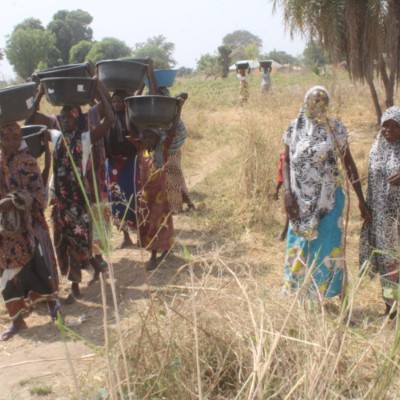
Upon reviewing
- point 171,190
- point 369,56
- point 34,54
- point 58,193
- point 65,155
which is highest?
point 34,54

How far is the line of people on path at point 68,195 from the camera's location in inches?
140

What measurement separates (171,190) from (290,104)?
6293 mm

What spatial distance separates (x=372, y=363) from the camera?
215 cm

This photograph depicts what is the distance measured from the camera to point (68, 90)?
3.73 meters

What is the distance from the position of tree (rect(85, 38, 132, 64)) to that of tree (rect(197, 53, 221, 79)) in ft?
34.2

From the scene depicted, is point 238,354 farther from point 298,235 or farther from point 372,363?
point 298,235

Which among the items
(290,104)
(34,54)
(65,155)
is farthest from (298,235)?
(34,54)

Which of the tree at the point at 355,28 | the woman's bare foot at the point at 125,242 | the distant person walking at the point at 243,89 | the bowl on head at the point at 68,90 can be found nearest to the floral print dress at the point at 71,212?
the bowl on head at the point at 68,90

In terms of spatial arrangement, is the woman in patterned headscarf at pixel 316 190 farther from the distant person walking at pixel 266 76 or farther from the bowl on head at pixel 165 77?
the distant person walking at pixel 266 76

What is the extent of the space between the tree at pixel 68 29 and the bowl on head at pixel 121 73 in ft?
180

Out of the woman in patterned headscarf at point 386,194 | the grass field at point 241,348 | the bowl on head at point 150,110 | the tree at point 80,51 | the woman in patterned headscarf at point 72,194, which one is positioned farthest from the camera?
the tree at point 80,51

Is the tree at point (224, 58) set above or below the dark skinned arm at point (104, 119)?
above

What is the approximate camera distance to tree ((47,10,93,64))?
58.0m

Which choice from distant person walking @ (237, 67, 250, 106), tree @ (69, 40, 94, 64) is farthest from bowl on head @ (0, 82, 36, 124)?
tree @ (69, 40, 94, 64)
